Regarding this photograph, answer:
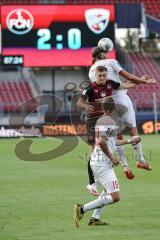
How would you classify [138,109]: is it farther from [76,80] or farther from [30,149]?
[30,149]

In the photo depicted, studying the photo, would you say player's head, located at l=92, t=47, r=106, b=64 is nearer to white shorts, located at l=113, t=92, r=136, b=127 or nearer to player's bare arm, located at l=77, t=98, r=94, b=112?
white shorts, located at l=113, t=92, r=136, b=127

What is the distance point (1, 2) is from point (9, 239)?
3457 cm

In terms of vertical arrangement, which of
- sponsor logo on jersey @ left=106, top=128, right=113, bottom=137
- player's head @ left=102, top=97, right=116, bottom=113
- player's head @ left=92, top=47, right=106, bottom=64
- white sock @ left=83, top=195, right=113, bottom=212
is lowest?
white sock @ left=83, top=195, right=113, bottom=212

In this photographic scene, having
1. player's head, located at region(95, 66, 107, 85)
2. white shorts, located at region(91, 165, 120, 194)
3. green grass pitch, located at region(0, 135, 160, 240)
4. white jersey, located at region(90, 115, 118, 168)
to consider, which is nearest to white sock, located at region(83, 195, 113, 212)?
white shorts, located at region(91, 165, 120, 194)

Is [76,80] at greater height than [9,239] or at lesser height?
lesser

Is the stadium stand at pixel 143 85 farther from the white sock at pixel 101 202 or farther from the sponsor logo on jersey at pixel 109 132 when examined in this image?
the white sock at pixel 101 202

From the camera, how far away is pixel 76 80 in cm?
4309

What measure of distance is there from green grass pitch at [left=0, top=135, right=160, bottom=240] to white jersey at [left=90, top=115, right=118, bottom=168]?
851 mm

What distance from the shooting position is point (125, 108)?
13914 millimetres

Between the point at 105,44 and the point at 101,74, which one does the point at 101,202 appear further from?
the point at 105,44

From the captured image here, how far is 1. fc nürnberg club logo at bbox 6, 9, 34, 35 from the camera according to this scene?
39500 mm

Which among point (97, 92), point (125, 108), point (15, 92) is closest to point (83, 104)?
point (97, 92)

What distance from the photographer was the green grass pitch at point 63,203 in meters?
10.6

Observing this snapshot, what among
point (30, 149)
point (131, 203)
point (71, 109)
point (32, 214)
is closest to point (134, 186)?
point (131, 203)
